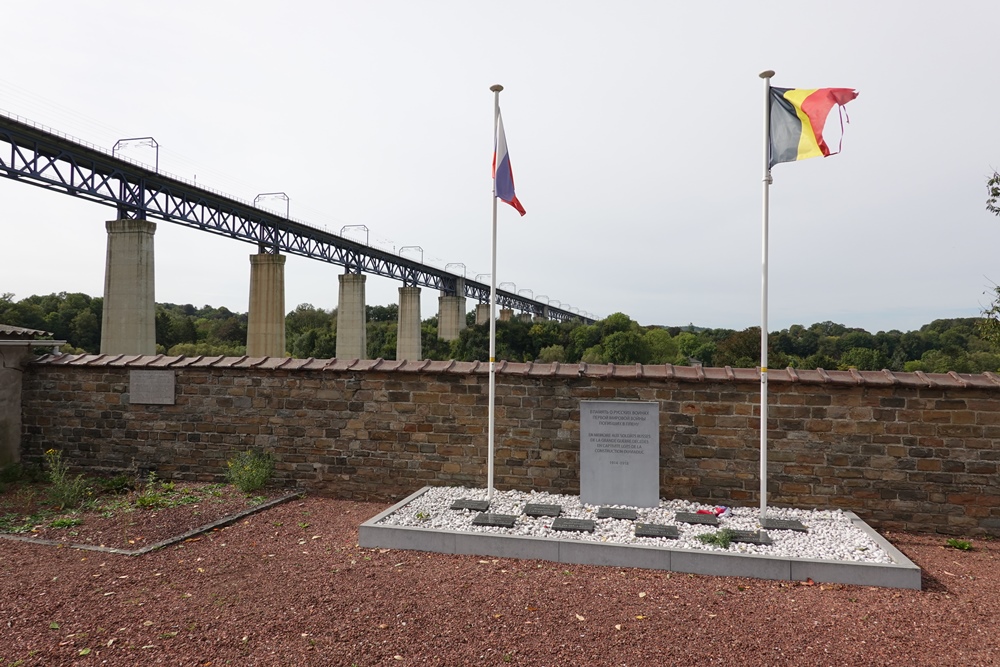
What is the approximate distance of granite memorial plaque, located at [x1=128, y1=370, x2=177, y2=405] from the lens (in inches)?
308

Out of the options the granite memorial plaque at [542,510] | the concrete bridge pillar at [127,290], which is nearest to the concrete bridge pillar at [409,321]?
the concrete bridge pillar at [127,290]

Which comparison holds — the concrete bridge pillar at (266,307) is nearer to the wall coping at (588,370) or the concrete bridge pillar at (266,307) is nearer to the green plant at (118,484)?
the wall coping at (588,370)

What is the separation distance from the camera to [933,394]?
5.89m

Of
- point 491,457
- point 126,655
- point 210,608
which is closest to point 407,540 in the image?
point 491,457

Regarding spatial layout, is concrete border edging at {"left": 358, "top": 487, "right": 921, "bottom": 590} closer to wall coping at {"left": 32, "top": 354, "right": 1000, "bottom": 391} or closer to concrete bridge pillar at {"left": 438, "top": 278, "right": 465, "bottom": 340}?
wall coping at {"left": 32, "top": 354, "right": 1000, "bottom": 391}

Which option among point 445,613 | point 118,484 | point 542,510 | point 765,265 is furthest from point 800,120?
point 118,484

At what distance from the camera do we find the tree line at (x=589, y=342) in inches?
1754

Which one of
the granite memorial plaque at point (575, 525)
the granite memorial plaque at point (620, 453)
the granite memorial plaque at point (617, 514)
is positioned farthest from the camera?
the granite memorial plaque at point (620, 453)

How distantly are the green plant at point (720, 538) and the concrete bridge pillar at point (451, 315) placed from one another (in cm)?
5811

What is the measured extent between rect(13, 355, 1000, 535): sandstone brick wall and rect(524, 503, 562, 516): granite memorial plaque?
67 cm

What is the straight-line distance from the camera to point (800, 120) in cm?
Answer: 550

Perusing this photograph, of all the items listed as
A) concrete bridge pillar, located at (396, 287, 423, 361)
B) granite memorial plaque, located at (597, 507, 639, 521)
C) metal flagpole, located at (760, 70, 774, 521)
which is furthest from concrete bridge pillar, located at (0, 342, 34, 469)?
concrete bridge pillar, located at (396, 287, 423, 361)

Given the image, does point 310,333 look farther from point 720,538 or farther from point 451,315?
point 720,538

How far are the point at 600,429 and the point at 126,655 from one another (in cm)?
460
